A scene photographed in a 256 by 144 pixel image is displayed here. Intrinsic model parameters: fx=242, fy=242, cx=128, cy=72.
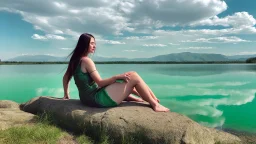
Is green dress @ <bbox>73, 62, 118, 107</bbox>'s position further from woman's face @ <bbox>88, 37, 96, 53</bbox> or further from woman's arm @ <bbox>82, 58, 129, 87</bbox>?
woman's face @ <bbox>88, 37, 96, 53</bbox>

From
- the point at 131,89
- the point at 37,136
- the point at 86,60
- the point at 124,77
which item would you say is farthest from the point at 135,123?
the point at 37,136

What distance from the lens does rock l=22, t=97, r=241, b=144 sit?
5.03 m

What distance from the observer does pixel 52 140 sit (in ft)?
16.3

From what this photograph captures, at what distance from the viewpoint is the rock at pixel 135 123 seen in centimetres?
503

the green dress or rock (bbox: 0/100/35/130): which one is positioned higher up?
the green dress

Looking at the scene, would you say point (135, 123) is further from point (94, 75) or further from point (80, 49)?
point (80, 49)

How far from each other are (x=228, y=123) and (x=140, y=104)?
17.0 feet

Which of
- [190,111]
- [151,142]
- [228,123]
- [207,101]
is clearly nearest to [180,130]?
[151,142]

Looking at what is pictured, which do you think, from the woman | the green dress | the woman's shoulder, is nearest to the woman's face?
the woman

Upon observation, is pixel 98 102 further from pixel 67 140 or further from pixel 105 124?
pixel 67 140

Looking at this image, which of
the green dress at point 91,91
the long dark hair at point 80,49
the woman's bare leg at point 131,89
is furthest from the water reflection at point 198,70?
the long dark hair at point 80,49

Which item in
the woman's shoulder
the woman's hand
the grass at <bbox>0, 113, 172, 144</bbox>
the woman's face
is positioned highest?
the woman's face

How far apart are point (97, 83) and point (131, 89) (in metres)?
0.83

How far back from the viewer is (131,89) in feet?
19.1
